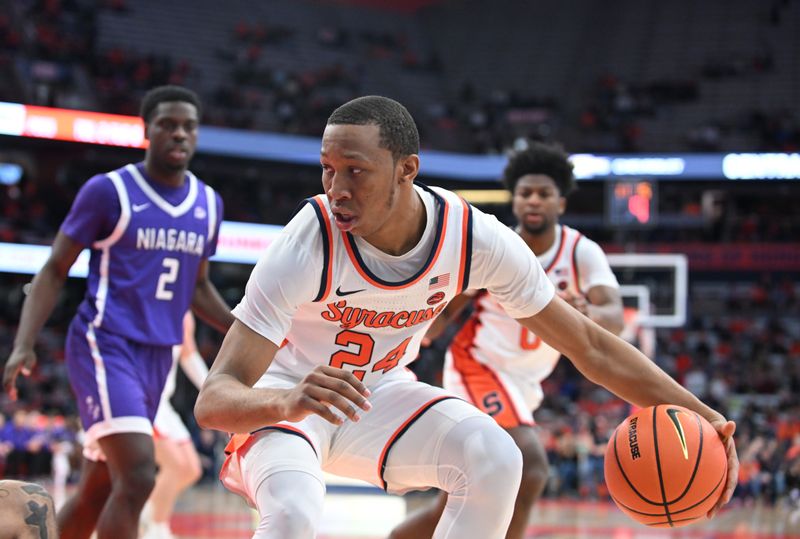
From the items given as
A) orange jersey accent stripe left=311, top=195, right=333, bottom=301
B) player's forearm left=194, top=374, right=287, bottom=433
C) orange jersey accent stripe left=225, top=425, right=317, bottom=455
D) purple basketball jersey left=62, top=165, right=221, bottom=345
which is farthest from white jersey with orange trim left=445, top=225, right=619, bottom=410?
Answer: player's forearm left=194, top=374, right=287, bottom=433

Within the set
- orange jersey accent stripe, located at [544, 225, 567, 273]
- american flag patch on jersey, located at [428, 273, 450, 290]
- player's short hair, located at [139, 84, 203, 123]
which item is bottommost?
american flag patch on jersey, located at [428, 273, 450, 290]

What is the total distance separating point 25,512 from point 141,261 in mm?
2270

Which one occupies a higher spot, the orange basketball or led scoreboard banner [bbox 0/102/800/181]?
led scoreboard banner [bbox 0/102/800/181]

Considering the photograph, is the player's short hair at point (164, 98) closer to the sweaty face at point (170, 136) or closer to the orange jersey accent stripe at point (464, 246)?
the sweaty face at point (170, 136)

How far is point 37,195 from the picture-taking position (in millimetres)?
25297

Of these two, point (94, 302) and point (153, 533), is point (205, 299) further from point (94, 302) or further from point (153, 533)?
point (153, 533)

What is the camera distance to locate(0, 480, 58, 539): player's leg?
2.83 m

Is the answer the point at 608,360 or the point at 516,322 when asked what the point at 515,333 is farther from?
the point at 608,360

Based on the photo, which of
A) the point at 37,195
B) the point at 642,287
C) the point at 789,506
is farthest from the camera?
the point at 37,195

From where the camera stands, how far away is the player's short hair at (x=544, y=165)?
6.07 metres

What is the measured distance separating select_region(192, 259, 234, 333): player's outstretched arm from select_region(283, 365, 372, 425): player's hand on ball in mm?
2560

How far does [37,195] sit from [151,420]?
22.1m

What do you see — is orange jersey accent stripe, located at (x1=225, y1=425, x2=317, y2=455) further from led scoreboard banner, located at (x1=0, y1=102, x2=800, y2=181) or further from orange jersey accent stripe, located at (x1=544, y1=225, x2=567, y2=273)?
led scoreboard banner, located at (x1=0, y1=102, x2=800, y2=181)

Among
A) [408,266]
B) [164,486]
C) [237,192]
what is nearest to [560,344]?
[408,266]
